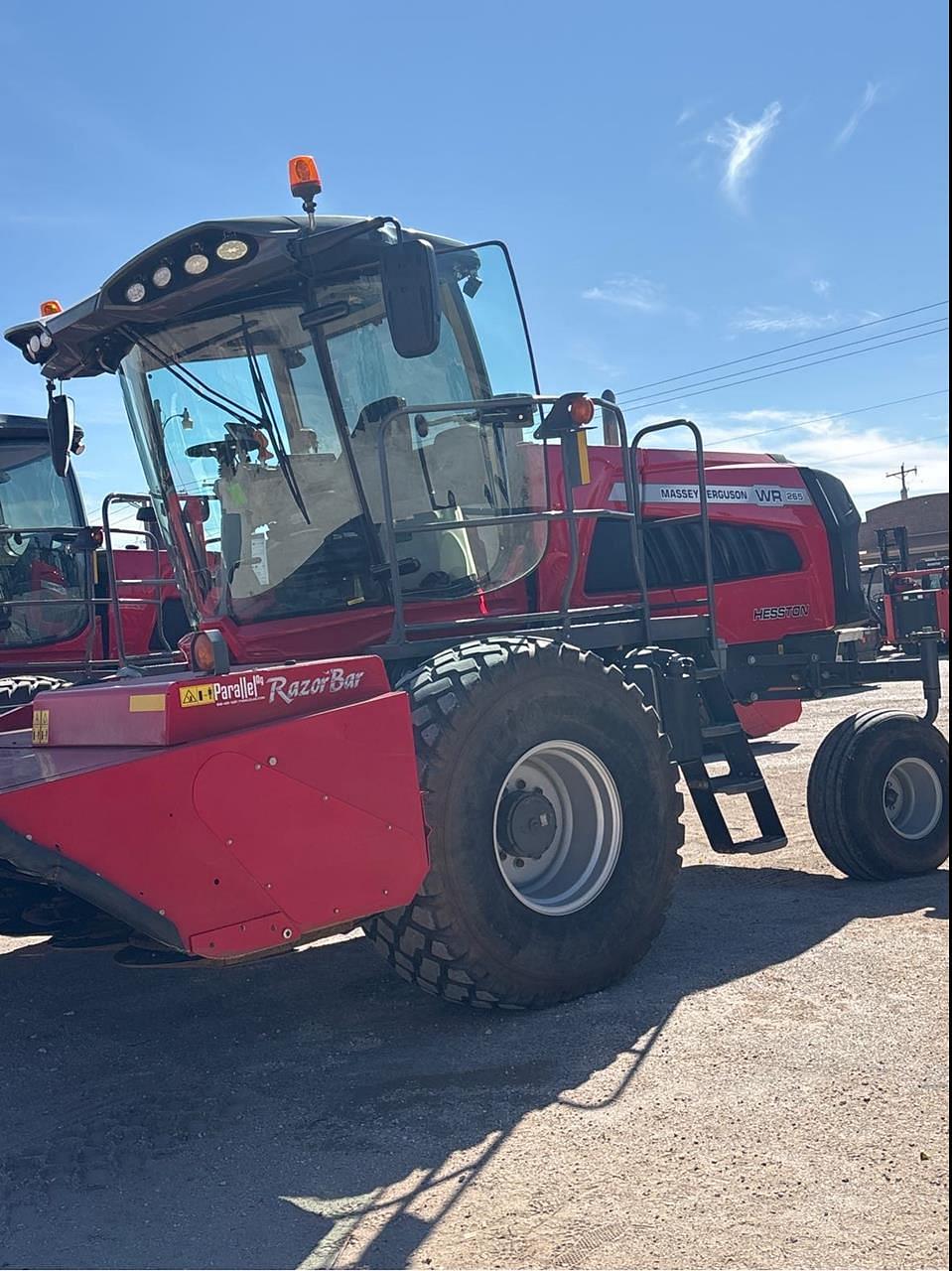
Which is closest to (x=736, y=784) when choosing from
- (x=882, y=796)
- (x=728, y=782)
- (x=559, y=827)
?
(x=728, y=782)

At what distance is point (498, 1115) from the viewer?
11.4 ft

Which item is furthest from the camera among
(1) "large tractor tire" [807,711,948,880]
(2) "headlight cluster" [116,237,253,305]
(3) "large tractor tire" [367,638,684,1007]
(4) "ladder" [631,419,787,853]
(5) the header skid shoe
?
(1) "large tractor tire" [807,711,948,880]

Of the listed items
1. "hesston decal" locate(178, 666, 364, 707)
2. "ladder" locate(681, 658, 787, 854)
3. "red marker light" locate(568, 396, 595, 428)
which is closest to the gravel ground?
"ladder" locate(681, 658, 787, 854)

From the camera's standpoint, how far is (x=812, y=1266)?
257cm

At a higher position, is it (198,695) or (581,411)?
(581,411)

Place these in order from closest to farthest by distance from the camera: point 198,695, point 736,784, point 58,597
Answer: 1. point 198,695
2. point 736,784
3. point 58,597

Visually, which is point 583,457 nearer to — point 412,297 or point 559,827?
point 412,297

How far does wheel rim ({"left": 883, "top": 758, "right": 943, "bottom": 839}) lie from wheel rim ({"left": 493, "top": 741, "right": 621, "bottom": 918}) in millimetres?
2406

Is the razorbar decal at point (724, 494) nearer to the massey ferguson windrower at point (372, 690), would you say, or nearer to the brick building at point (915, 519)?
the massey ferguson windrower at point (372, 690)

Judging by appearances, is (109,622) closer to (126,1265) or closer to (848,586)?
(848,586)

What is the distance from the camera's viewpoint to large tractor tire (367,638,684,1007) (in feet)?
13.4

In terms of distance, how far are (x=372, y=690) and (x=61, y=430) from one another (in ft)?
7.51

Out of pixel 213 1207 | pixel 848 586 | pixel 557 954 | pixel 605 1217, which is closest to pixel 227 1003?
pixel 557 954

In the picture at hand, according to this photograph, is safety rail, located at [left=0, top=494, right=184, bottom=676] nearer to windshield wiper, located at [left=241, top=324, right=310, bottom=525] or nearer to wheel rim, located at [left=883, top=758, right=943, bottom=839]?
windshield wiper, located at [left=241, top=324, right=310, bottom=525]
